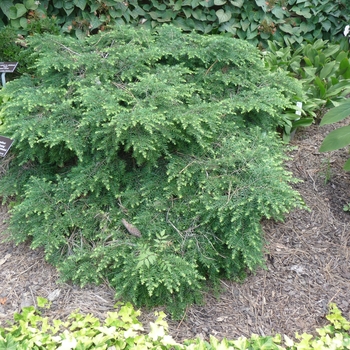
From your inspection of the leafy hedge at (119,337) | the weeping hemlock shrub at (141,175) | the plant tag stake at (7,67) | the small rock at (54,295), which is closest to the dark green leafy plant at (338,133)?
the weeping hemlock shrub at (141,175)

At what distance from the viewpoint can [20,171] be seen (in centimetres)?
268

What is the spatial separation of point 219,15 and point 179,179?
244 cm

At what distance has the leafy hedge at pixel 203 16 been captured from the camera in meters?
3.60

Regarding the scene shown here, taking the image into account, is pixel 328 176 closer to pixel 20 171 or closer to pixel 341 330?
pixel 341 330

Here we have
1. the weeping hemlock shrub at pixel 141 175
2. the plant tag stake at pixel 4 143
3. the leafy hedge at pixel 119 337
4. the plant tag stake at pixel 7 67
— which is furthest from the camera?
the plant tag stake at pixel 7 67

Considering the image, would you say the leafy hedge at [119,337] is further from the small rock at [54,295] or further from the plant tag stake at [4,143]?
the plant tag stake at [4,143]

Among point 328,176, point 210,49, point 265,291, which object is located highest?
point 210,49

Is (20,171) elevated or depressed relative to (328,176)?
depressed

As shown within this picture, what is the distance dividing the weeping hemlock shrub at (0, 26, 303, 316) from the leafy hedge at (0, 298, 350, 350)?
0.17 meters

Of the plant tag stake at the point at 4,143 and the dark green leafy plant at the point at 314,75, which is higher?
the dark green leafy plant at the point at 314,75

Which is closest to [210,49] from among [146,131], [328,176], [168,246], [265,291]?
[146,131]

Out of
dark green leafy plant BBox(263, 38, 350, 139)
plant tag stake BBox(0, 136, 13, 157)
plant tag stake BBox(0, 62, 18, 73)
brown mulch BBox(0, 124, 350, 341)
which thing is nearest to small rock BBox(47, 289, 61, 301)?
brown mulch BBox(0, 124, 350, 341)

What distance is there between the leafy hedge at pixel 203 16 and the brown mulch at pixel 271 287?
191 centimetres

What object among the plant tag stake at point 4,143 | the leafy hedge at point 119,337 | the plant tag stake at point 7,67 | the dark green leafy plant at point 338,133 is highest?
the dark green leafy plant at point 338,133
